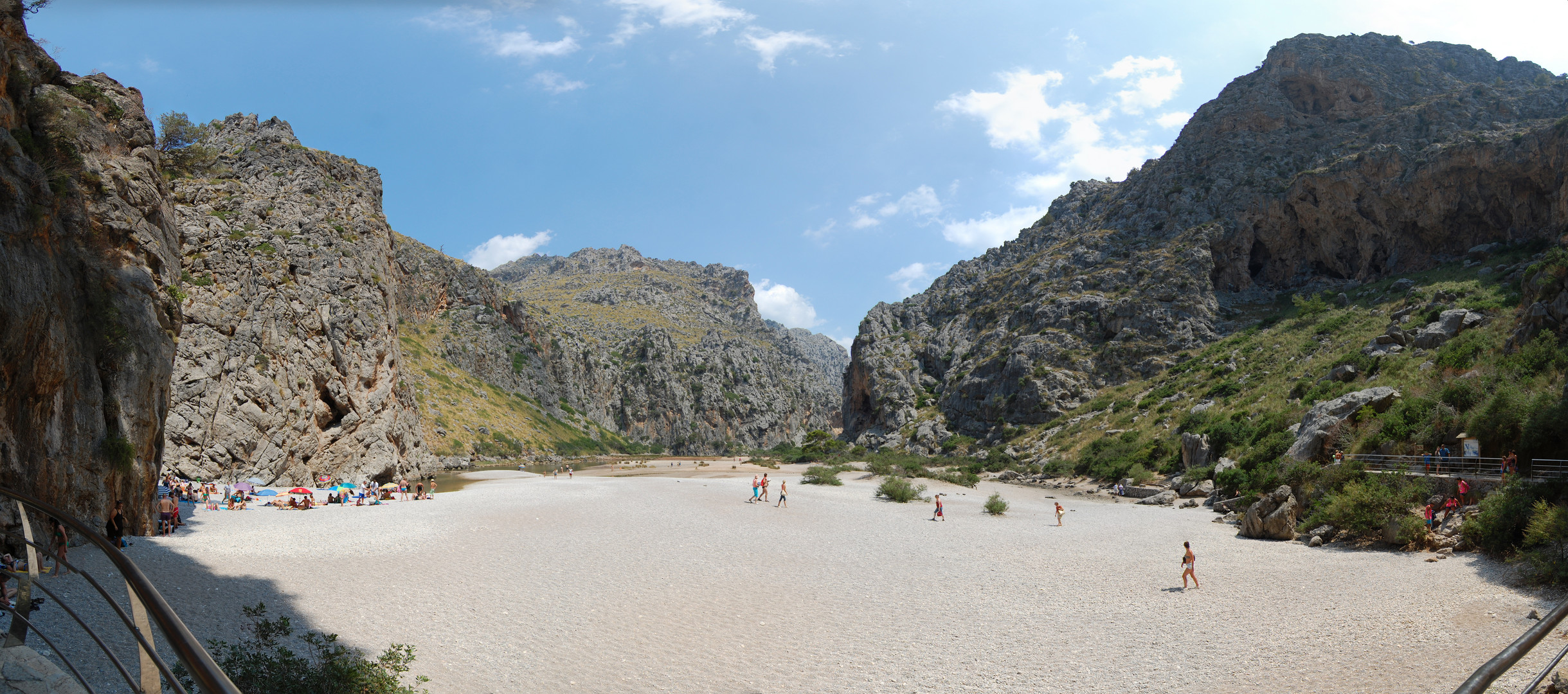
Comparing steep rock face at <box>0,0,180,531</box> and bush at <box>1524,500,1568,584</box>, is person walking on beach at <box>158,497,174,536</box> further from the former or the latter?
bush at <box>1524,500,1568,584</box>

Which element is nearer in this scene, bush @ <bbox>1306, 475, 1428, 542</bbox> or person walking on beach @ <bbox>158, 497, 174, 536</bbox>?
bush @ <bbox>1306, 475, 1428, 542</bbox>

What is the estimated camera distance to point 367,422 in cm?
3575

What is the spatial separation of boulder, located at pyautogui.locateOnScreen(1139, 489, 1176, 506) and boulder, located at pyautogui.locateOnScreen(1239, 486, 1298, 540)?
10.8 meters

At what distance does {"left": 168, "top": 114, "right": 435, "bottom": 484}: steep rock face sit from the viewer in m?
28.4

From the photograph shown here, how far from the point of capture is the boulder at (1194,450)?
34.0 metres

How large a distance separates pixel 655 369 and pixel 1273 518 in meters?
111

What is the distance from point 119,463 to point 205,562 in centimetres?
301

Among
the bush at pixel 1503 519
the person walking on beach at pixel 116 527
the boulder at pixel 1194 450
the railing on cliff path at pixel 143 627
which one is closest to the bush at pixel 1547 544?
the bush at pixel 1503 519

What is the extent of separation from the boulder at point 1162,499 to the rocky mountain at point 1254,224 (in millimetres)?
29381

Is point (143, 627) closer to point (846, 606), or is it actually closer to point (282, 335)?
point (846, 606)

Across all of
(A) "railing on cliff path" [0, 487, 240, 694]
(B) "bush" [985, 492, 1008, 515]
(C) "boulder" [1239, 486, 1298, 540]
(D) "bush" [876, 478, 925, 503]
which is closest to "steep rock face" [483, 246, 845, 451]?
(D) "bush" [876, 478, 925, 503]

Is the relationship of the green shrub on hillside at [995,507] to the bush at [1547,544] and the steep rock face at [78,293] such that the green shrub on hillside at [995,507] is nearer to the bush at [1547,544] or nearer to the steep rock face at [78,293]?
the bush at [1547,544]

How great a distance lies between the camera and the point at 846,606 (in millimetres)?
13883

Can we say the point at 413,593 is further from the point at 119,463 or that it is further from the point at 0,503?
the point at 119,463
